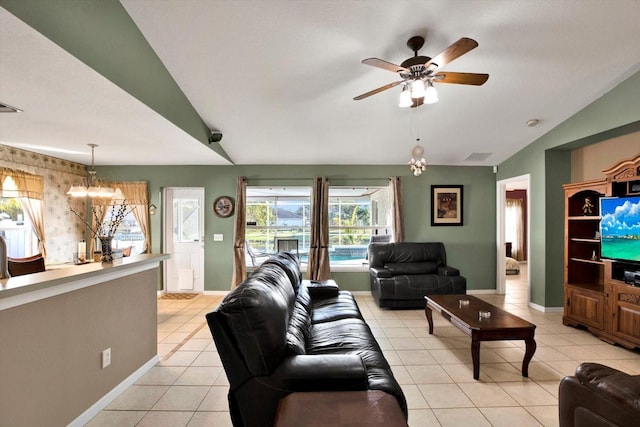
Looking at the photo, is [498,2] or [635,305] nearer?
[498,2]

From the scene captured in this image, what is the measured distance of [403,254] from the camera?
5.33 metres

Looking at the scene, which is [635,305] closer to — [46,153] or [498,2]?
[498,2]

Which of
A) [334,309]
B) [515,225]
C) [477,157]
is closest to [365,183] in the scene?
[477,157]

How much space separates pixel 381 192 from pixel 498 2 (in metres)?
3.89

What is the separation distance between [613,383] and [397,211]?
4.34m

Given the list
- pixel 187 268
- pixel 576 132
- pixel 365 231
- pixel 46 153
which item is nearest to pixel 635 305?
pixel 576 132

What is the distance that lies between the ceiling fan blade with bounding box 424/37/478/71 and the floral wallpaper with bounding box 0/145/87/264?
5.21 metres

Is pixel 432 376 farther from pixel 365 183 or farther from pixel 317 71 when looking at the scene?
pixel 365 183

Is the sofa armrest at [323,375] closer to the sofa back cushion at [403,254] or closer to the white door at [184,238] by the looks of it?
the sofa back cushion at [403,254]

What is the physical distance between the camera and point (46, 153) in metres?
4.50

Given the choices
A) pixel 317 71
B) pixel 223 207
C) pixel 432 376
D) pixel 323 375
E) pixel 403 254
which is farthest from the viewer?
pixel 223 207

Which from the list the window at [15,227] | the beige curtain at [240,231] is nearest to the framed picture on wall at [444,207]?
the beige curtain at [240,231]

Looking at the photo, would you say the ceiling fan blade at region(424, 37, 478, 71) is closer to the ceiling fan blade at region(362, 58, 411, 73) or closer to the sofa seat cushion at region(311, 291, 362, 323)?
the ceiling fan blade at region(362, 58, 411, 73)

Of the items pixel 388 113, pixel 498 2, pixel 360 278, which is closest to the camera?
pixel 498 2
